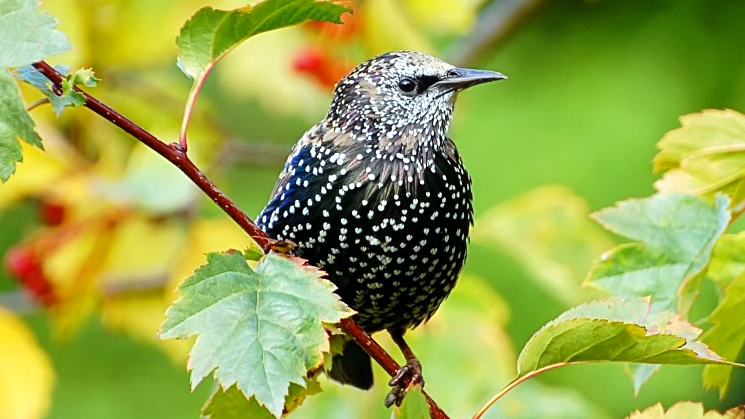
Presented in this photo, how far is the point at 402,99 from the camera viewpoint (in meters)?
2.63

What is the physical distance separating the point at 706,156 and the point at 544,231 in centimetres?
156

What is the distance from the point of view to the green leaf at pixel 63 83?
1745 millimetres

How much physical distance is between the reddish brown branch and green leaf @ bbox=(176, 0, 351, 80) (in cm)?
21

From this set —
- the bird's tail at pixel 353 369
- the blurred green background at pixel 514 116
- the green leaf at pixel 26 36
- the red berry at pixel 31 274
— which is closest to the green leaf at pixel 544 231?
the blurred green background at pixel 514 116

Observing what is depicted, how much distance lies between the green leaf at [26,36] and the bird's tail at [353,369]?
1.41 meters

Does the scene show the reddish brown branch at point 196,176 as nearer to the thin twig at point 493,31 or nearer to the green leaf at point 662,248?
the green leaf at point 662,248

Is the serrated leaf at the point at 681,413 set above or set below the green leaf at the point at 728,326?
below

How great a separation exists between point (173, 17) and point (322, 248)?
145cm

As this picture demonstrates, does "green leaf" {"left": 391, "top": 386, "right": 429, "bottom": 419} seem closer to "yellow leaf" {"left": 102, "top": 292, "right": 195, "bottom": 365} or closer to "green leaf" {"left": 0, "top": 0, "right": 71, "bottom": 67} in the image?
"green leaf" {"left": 0, "top": 0, "right": 71, "bottom": 67}

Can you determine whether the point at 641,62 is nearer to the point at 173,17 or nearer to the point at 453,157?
the point at 173,17

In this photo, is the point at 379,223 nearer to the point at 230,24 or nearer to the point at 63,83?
the point at 230,24

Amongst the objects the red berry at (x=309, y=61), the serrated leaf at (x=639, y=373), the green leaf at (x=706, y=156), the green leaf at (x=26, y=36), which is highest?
the red berry at (x=309, y=61)

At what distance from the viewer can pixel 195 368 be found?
5.77 feet

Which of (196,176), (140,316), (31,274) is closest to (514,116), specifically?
(140,316)
